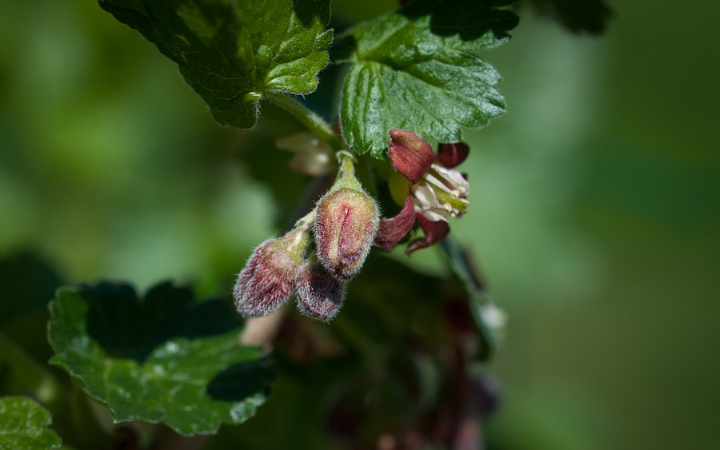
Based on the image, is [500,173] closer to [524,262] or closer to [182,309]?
[524,262]

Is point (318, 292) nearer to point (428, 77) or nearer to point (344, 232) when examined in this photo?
point (344, 232)

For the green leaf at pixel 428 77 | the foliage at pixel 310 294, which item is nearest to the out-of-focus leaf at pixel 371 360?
the foliage at pixel 310 294

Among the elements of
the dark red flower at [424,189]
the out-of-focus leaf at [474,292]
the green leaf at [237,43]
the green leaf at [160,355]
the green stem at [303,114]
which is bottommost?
the out-of-focus leaf at [474,292]

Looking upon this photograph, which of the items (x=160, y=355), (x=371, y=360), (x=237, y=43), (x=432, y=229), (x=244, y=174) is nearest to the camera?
(x=237, y=43)

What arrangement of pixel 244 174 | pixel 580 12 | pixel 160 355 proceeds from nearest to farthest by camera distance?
pixel 160 355, pixel 580 12, pixel 244 174

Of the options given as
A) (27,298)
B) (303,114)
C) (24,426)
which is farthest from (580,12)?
(27,298)

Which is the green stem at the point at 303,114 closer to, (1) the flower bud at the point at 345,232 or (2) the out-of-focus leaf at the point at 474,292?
(1) the flower bud at the point at 345,232

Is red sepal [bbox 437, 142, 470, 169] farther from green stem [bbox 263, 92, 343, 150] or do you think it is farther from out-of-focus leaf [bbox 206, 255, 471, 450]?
out-of-focus leaf [bbox 206, 255, 471, 450]
